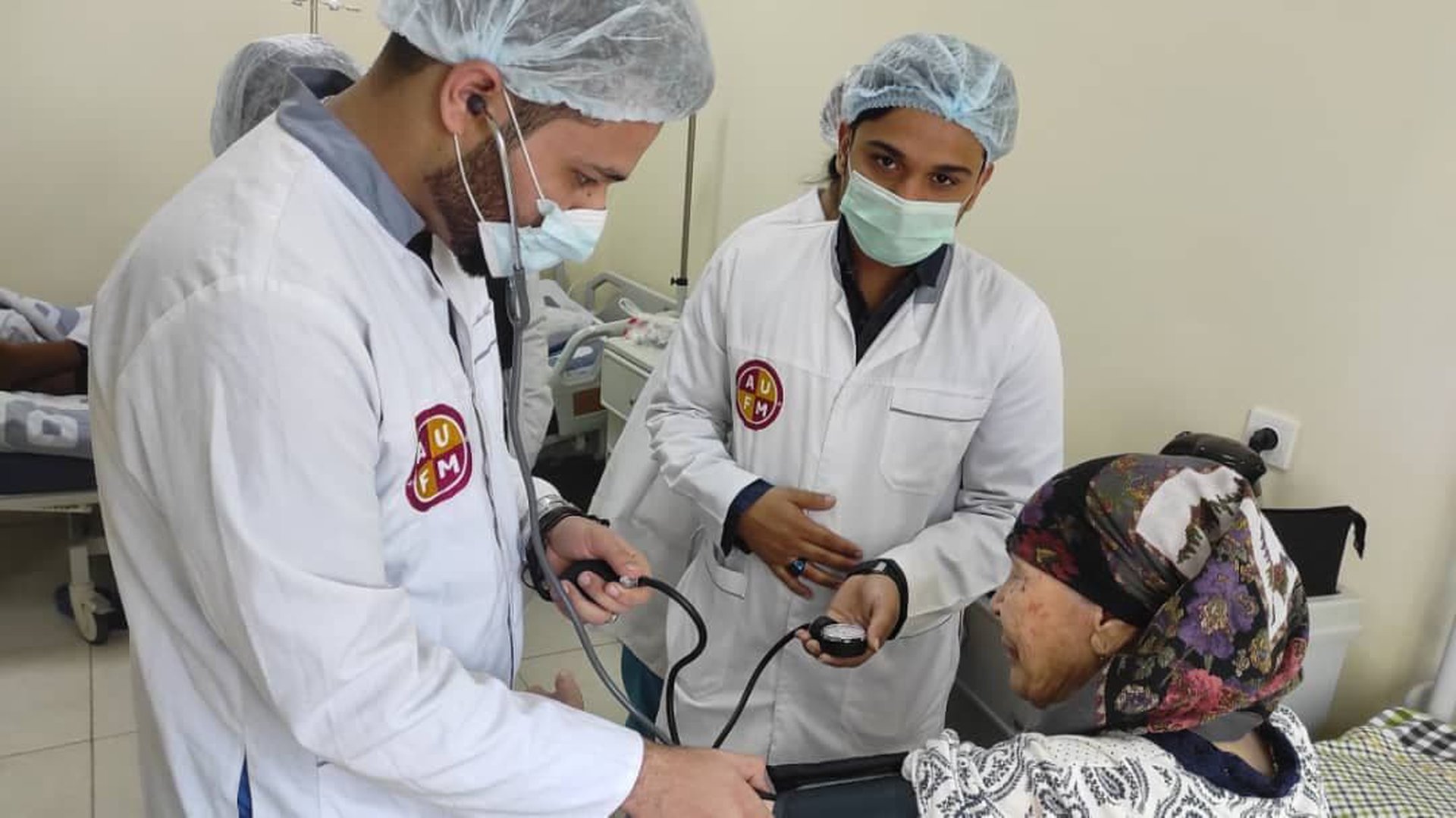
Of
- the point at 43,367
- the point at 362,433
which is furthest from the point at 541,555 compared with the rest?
the point at 43,367

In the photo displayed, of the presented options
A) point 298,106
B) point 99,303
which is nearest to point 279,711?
point 99,303

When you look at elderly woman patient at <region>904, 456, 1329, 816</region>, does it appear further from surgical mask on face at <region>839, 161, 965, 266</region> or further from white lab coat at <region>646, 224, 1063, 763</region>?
surgical mask on face at <region>839, 161, 965, 266</region>

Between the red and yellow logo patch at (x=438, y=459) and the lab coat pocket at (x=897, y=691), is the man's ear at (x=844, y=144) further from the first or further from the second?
the red and yellow logo patch at (x=438, y=459)

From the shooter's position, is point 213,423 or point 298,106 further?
point 298,106

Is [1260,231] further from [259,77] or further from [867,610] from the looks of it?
[259,77]

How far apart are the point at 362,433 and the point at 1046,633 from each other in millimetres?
687

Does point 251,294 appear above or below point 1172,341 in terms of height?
above

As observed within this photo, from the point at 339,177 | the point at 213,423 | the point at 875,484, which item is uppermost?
the point at 339,177

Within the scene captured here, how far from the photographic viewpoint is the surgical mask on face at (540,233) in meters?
0.86

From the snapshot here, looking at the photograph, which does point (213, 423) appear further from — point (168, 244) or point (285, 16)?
point (285, 16)

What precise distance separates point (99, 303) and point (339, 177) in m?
0.20

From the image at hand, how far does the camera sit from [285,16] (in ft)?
11.7

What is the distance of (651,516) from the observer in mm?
1682

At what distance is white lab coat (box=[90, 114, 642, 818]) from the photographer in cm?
69
